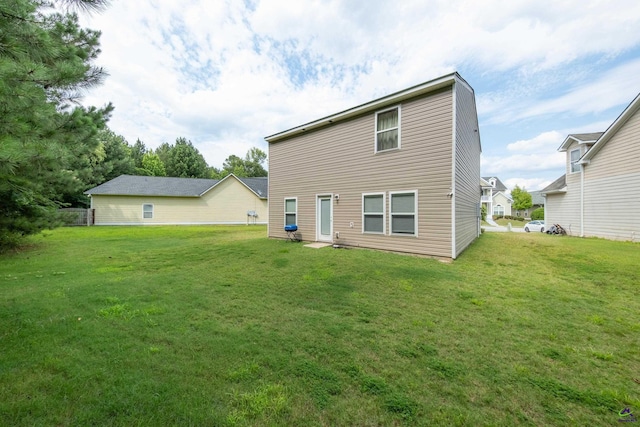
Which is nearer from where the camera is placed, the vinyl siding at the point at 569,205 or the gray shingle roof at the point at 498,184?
the vinyl siding at the point at 569,205

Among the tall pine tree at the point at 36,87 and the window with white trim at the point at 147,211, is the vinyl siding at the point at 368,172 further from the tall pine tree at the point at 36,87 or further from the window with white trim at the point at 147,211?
the window with white trim at the point at 147,211

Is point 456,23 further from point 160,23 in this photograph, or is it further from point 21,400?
point 21,400

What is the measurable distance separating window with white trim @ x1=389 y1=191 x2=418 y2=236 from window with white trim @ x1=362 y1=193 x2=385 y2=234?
336mm

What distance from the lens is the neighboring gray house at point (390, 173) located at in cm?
721

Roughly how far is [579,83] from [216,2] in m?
13.9

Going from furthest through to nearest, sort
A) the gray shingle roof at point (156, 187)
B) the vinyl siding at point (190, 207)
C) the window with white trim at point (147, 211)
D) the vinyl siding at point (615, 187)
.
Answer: the window with white trim at point (147, 211), the gray shingle roof at point (156, 187), the vinyl siding at point (190, 207), the vinyl siding at point (615, 187)

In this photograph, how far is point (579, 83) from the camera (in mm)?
10586

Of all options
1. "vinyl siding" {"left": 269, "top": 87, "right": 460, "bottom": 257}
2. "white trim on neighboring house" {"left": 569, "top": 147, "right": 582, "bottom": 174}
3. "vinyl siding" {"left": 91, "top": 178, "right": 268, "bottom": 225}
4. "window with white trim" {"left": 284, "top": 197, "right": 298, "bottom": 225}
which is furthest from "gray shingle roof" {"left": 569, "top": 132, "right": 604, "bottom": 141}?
"vinyl siding" {"left": 91, "top": 178, "right": 268, "bottom": 225}

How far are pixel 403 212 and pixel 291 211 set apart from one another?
5028mm

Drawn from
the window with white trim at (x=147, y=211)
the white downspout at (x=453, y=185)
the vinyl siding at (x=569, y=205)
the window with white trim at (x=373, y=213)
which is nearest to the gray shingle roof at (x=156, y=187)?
the window with white trim at (x=147, y=211)

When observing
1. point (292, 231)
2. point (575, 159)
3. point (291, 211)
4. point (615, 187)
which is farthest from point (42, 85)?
point (575, 159)

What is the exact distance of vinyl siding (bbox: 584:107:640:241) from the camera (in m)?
10.1

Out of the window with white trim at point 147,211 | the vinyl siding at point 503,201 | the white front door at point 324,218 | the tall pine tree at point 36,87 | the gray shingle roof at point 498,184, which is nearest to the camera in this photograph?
the tall pine tree at point 36,87

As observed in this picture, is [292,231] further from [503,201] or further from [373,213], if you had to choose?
[503,201]
